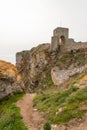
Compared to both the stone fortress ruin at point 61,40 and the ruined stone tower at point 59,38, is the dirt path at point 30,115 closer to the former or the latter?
the stone fortress ruin at point 61,40

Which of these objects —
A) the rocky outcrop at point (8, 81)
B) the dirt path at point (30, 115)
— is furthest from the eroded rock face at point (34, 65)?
the dirt path at point (30, 115)

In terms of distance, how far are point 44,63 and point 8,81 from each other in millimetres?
26434

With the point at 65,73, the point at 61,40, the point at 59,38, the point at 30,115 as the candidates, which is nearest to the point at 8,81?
the point at 30,115

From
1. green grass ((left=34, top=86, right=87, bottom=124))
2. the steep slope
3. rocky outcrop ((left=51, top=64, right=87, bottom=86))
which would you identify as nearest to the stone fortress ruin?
rocky outcrop ((left=51, top=64, right=87, bottom=86))

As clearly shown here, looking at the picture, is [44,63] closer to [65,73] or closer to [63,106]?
[65,73]

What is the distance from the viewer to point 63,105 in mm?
17438

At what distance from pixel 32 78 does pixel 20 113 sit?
33135 mm

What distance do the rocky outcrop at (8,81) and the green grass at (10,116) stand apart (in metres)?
0.65

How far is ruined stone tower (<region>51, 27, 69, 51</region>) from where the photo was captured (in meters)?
49.7

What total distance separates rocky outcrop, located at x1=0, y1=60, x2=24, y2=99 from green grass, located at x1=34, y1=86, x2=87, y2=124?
318 centimetres

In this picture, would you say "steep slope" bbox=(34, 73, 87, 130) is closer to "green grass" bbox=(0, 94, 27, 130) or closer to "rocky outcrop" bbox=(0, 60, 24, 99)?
"green grass" bbox=(0, 94, 27, 130)

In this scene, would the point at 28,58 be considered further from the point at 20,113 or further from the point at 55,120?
the point at 55,120

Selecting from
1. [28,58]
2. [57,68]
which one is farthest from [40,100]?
[28,58]

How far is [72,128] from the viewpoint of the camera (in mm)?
14578
